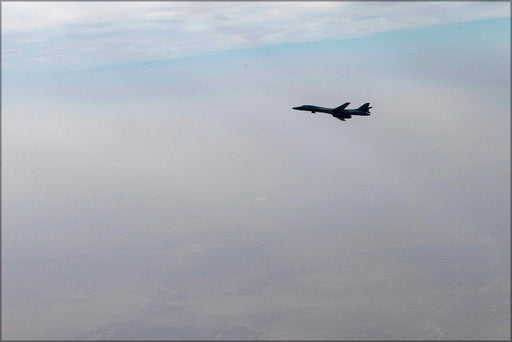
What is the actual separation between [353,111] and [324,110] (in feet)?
26.3

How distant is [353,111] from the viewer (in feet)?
278

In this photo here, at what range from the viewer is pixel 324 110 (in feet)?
301

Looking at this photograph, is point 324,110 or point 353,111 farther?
point 324,110
